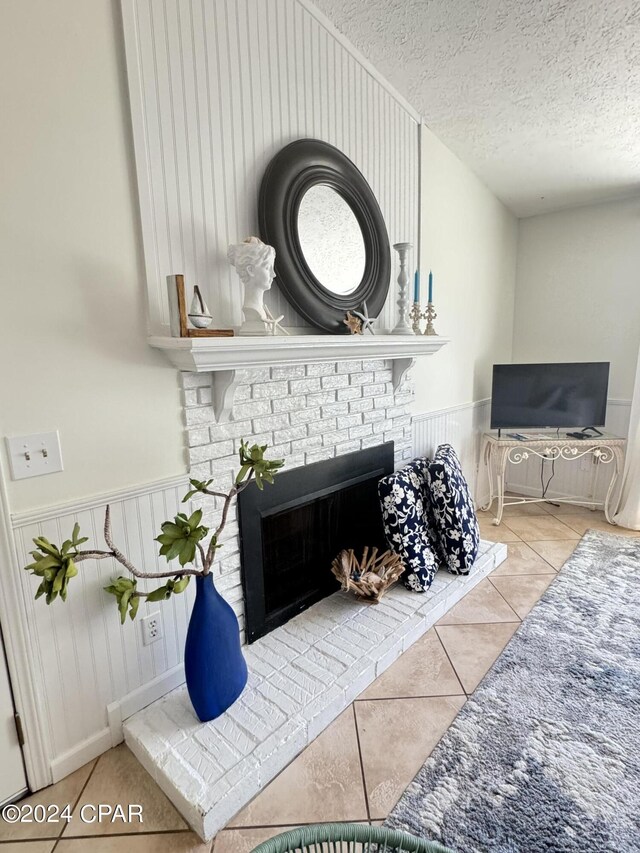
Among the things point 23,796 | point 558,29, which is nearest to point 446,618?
point 23,796

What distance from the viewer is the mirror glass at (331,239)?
6.26 feet

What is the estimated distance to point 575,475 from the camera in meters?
3.94

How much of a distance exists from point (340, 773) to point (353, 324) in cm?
168

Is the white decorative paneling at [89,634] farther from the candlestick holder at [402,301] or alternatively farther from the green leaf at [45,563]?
the candlestick holder at [402,301]

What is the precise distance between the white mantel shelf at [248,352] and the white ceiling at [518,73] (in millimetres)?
1260

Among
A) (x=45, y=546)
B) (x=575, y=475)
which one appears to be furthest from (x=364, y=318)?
(x=575, y=475)

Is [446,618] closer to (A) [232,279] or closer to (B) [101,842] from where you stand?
(B) [101,842]

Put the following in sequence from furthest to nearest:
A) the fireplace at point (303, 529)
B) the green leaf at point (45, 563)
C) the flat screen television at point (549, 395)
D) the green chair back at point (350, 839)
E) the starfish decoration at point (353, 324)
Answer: the flat screen television at point (549, 395)
the starfish decoration at point (353, 324)
the fireplace at point (303, 529)
the green leaf at point (45, 563)
the green chair back at point (350, 839)

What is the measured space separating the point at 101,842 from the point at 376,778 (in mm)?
796

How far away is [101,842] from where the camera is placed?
3.99 feet

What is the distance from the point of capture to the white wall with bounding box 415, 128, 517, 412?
2.83 meters

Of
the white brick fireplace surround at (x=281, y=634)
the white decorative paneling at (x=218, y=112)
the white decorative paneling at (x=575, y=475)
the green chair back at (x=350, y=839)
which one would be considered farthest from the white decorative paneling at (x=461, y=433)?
the green chair back at (x=350, y=839)

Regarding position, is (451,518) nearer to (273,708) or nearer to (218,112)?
(273,708)

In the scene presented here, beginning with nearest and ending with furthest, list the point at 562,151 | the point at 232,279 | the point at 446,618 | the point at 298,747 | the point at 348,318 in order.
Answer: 1. the point at 298,747
2. the point at 232,279
3. the point at 348,318
4. the point at 446,618
5. the point at 562,151
